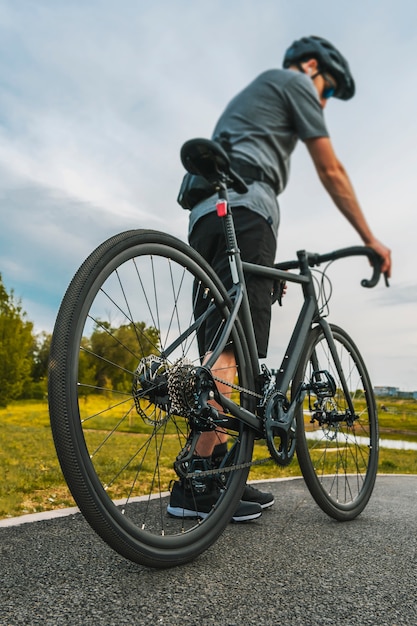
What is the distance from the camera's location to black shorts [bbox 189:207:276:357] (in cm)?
273

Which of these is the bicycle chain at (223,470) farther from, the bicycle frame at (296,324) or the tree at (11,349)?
the tree at (11,349)

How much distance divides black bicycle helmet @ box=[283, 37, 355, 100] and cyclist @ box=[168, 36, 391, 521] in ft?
0.48

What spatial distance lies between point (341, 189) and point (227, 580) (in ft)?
6.52

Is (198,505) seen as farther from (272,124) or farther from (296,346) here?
(272,124)

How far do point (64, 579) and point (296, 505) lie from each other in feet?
5.60

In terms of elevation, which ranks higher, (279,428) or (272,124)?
(272,124)

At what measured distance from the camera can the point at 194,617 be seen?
5.19 feet

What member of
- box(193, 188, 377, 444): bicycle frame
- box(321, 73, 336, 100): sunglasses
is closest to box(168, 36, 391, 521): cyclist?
box(193, 188, 377, 444): bicycle frame

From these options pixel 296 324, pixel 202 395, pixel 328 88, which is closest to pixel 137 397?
pixel 202 395

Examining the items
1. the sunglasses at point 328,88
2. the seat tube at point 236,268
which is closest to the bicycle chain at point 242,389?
the seat tube at point 236,268

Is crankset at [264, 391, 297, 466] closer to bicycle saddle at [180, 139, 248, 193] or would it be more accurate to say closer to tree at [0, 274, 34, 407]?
bicycle saddle at [180, 139, 248, 193]

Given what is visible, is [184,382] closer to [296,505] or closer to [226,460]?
[226,460]

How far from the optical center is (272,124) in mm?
2998

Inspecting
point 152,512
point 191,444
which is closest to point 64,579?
point 191,444
